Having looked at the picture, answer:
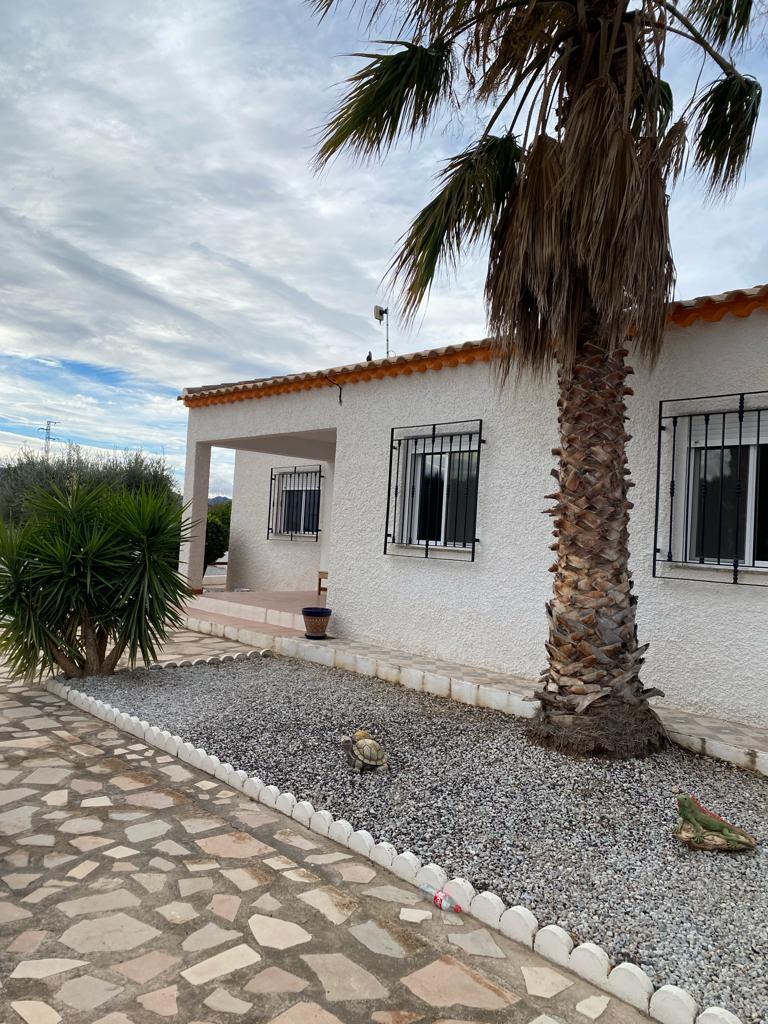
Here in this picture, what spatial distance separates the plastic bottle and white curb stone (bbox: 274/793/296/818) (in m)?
1.27

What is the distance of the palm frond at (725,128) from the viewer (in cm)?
638

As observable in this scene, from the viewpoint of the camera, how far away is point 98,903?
3.44 meters

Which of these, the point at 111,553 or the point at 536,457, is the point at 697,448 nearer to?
the point at 536,457

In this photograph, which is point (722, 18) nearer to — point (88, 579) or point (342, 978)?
point (342, 978)

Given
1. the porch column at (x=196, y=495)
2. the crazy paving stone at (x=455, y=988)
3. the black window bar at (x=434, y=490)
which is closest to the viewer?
the crazy paving stone at (x=455, y=988)

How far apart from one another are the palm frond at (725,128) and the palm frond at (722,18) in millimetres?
430

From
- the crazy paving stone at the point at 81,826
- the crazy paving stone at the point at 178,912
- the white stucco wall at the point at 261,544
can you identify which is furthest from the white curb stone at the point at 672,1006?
the white stucco wall at the point at 261,544

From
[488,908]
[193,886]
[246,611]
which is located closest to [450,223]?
[488,908]

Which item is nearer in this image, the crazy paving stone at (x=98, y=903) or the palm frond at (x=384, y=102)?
the crazy paving stone at (x=98, y=903)

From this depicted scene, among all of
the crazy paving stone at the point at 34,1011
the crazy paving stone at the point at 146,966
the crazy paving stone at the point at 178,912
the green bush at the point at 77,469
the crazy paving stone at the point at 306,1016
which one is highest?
the green bush at the point at 77,469

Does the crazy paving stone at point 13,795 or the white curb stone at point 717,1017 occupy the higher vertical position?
the white curb stone at point 717,1017

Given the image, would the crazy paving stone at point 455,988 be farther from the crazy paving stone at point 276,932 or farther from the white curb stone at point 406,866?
the white curb stone at point 406,866

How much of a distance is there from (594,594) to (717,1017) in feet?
11.2

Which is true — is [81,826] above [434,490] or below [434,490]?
below
